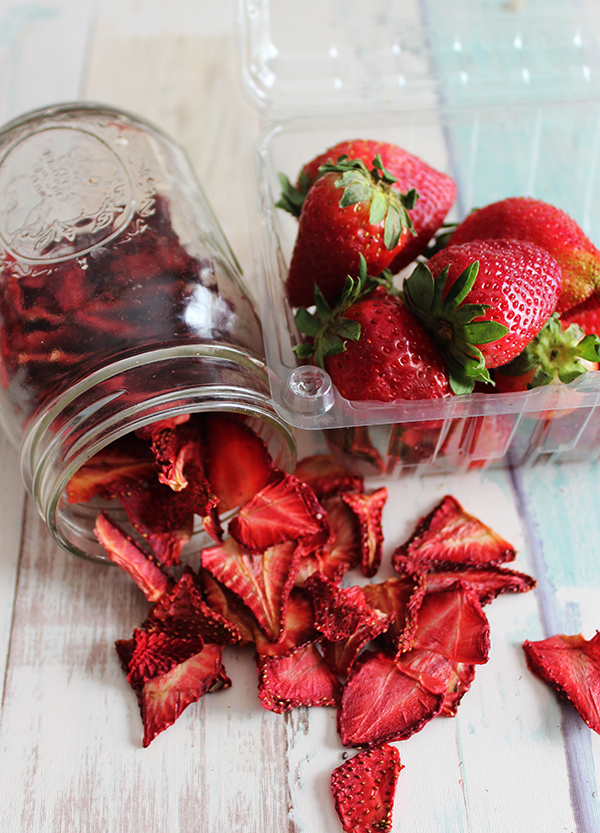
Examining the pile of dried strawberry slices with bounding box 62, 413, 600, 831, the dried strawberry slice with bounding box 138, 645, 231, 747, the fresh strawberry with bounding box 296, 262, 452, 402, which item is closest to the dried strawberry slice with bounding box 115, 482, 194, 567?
the pile of dried strawberry slices with bounding box 62, 413, 600, 831

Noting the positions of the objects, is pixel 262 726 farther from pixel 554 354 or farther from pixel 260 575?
pixel 554 354

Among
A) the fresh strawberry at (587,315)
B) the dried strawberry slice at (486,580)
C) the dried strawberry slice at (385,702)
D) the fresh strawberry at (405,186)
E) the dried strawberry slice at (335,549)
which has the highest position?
the fresh strawberry at (405,186)

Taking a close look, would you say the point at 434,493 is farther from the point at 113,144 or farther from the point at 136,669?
the point at 113,144

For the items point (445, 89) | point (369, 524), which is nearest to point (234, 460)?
point (369, 524)

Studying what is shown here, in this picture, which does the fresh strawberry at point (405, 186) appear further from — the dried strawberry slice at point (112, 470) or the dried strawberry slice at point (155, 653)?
the dried strawberry slice at point (155, 653)

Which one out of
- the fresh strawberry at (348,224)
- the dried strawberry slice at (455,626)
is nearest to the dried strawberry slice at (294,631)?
the dried strawberry slice at (455,626)

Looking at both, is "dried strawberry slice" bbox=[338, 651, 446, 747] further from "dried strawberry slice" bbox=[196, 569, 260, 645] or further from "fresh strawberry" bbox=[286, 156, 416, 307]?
"fresh strawberry" bbox=[286, 156, 416, 307]
